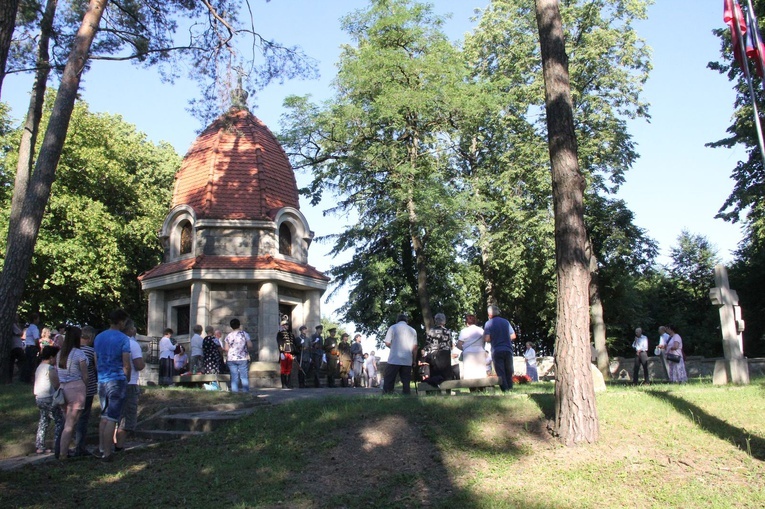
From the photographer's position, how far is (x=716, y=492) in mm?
6016

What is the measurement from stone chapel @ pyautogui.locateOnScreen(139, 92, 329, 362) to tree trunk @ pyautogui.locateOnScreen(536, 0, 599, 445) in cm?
1066

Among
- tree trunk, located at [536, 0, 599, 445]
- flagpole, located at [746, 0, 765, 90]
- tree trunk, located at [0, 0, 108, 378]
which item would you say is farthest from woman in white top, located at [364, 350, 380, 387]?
flagpole, located at [746, 0, 765, 90]

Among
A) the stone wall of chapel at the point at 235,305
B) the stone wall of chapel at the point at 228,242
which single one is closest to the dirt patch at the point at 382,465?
the stone wall of chapel at the point at 235,305

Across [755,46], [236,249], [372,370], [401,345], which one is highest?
[755,46]

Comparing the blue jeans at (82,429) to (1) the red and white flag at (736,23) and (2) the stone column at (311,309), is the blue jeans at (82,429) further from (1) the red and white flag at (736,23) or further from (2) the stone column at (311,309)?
(2) the stone column at (311,309)

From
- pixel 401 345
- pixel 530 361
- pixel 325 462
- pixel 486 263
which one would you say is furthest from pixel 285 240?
pixel 325 462

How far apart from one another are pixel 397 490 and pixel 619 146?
858 inches

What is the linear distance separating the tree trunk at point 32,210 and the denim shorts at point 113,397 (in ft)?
13.9

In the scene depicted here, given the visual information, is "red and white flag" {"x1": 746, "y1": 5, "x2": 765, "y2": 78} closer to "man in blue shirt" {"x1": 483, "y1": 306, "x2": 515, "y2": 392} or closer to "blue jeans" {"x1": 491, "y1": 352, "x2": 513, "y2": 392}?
"man in blue shirt" {"x1": 483, "y1": 306, "x2": 515, "y2": 392}

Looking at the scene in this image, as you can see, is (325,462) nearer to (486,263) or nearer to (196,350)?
(196,350)

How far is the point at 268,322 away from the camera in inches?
703

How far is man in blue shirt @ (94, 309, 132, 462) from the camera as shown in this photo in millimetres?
7938

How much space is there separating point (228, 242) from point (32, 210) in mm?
7501

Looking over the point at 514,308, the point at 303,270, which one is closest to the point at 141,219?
the point at 303,270
